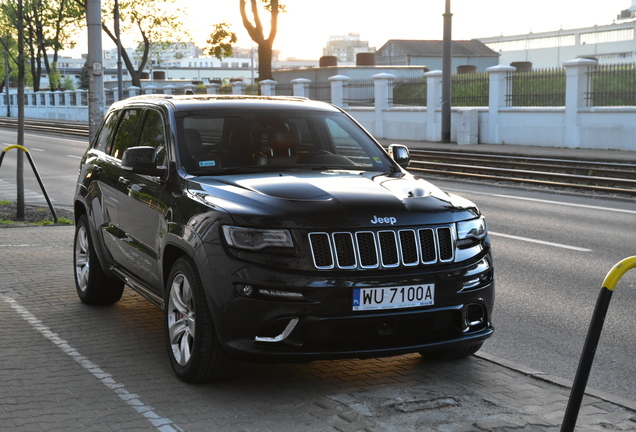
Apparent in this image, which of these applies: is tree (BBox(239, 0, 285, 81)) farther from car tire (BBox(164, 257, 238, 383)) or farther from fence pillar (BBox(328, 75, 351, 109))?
car tire (BBox(164, 257, 238, 383))

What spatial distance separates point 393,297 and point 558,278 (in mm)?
4540

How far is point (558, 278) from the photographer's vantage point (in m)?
9.23

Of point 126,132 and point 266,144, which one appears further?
point 126,132

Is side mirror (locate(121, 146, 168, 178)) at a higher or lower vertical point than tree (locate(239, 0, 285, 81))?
lower

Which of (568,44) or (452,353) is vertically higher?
(568,44)

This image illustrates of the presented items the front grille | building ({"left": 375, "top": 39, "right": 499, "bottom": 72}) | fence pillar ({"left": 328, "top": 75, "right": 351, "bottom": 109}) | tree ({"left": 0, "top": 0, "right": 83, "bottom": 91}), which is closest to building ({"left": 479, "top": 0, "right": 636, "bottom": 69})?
building ({"left": 375, "top": 39, "right": 499, "bottom": 72})

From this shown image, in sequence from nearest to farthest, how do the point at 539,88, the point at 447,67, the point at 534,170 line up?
the point at 534,170 → the point at 539,88 → the point at 447,67

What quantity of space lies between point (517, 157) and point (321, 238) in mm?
20340

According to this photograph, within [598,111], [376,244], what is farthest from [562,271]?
[598,111]

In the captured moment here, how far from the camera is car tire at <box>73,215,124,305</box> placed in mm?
7727

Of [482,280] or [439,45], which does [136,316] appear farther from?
[439,45]

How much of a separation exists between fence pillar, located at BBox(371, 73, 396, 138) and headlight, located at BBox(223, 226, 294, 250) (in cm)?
3099

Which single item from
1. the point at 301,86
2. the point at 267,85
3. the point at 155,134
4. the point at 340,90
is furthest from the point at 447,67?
the point at 155,134

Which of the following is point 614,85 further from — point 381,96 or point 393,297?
point 393,297
